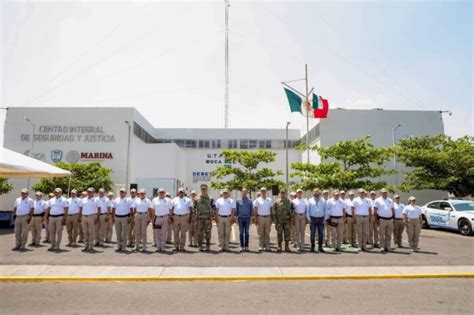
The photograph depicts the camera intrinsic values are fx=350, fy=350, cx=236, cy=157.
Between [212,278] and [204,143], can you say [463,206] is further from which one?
[204,143]

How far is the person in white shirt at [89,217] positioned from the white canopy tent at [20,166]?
2417mm

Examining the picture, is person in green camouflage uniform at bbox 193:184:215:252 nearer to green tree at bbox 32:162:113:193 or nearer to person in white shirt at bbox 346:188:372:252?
person in white shirt at bbox 346:188:372:252

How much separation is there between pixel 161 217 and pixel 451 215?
14.7 meters

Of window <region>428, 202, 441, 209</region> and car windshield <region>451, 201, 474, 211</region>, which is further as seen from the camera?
window <region>428, 202, 441, 209</region>

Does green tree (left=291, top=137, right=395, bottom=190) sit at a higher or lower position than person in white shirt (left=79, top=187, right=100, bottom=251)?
higher

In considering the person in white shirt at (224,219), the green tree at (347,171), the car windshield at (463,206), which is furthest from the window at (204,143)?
the person in white shirt at (224,219)

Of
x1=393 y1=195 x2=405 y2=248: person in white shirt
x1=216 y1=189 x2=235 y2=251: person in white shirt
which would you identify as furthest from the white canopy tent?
x1=393 y1=195 x2=405 y2=248: person in white shirt

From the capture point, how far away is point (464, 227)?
16656 millimetres

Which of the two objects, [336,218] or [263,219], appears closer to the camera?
[263,219]

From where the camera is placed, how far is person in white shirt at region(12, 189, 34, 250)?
441 inches

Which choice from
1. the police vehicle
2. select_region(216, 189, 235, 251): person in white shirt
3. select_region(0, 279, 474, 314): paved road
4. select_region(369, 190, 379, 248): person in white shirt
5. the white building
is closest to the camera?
select_region(0, 279, 474, 314): paved road

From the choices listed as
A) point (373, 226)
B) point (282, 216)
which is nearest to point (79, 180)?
point (282, 216)

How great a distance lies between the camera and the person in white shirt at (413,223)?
1156 centimetres

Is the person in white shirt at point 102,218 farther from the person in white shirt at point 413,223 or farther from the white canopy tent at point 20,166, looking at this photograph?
the person in white shirt at point 413,223
